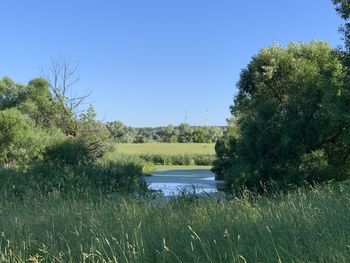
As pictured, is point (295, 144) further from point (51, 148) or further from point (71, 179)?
point (51, 148)

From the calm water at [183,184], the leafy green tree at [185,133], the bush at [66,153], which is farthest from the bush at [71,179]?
the leafy green tree at [185,133]

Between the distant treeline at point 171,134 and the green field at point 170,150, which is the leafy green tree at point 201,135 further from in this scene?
the green field at point 170,150

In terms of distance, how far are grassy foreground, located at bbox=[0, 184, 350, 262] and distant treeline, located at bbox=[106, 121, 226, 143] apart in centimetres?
6713

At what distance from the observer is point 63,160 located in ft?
79.4

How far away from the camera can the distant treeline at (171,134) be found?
252 ft

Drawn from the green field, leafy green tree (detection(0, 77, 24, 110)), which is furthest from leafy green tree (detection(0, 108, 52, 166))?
the green field

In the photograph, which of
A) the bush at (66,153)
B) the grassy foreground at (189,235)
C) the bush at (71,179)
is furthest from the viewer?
the bush at (66,153)

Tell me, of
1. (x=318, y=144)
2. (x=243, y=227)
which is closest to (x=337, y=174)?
(x=318, y=144)

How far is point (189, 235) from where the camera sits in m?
4.41

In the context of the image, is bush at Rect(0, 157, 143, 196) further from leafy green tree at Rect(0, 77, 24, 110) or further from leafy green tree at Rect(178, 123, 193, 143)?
leafy green tree at Rect(178, 123, 193, 143)

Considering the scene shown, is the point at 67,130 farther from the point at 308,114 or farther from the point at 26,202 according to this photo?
the point at 26,202

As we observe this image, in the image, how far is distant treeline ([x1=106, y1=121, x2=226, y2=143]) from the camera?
7669 cm

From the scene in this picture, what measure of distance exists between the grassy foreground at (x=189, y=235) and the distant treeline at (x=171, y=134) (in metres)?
67.1

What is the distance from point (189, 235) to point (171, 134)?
261ft
